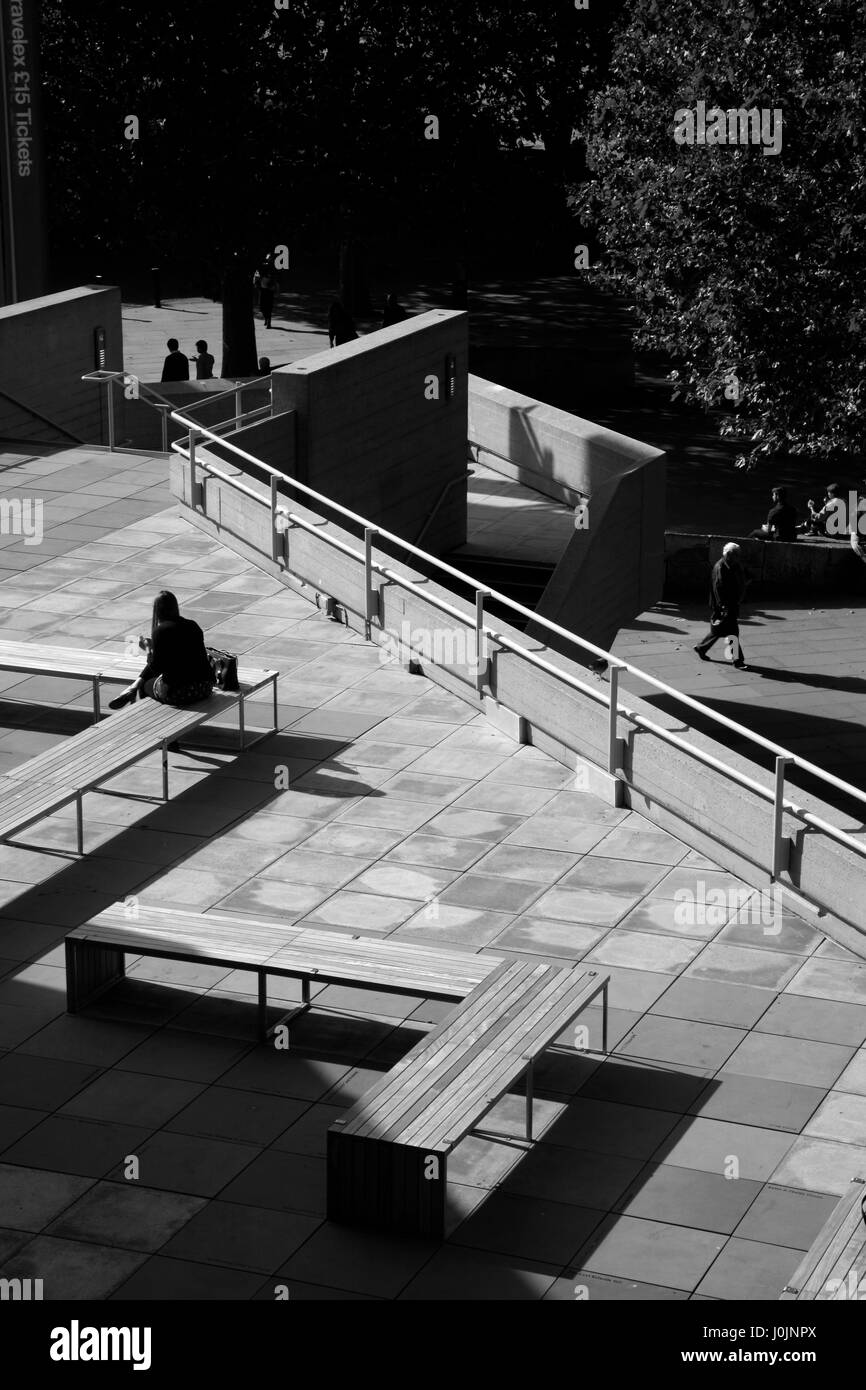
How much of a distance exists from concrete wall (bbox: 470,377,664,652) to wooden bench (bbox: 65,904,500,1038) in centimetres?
1124

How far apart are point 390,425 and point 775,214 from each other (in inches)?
248

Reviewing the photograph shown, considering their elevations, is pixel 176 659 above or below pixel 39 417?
below

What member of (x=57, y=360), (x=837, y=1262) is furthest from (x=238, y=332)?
(x=837, y=1262)

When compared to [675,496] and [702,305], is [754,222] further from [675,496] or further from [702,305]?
[675,496]

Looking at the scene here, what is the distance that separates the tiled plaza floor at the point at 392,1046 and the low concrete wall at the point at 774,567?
42.8 feet

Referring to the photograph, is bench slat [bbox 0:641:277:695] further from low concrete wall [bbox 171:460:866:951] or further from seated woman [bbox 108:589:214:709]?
low concrete wall [bbox 171:460:866:951]

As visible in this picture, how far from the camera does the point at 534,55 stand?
33938mm

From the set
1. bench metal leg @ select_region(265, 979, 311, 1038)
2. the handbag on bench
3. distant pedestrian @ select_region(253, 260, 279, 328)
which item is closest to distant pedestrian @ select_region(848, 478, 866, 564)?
the handbag on bench

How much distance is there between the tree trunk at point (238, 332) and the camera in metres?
32.7

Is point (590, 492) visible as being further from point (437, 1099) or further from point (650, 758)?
point (437, 1099)

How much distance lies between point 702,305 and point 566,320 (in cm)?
1722

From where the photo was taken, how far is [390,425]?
21.5 meters
